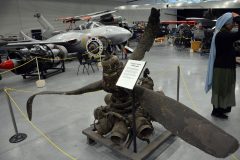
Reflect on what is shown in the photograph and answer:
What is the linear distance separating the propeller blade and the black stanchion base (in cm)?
268

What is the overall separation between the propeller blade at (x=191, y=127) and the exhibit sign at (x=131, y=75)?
0.82ft

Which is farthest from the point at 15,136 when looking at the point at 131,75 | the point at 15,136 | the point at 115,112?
the point at 131,75

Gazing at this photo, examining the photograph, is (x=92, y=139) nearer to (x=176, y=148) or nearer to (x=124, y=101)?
(x=124, y=101)

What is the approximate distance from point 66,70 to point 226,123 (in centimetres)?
725

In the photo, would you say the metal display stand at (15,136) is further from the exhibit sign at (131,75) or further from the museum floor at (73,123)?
the exhibit sign at (131,75)

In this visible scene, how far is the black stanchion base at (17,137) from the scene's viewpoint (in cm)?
362

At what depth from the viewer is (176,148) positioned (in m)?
3.16

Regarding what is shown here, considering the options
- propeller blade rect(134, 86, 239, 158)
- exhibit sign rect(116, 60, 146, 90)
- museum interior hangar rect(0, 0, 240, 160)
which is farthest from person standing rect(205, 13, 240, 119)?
propeller blade rect(134, 86, 239, 158)

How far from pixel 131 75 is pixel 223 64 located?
215 centimetres

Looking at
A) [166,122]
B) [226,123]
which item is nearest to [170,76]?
[226,123]

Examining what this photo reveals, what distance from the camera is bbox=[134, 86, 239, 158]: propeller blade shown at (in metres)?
1.25

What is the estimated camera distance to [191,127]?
1.45m

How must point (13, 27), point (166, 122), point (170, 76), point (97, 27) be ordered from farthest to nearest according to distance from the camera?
1. point (13, 27)
2. point (97, 27)
3. point (170, 76)
4. point (166, 122)

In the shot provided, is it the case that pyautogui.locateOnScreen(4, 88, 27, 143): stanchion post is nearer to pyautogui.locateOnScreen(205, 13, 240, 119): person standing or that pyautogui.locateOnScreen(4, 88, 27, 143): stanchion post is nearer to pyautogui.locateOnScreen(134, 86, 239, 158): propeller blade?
pyautogui.locateOnScreen(134, 86, 239, 158): propeller blade
